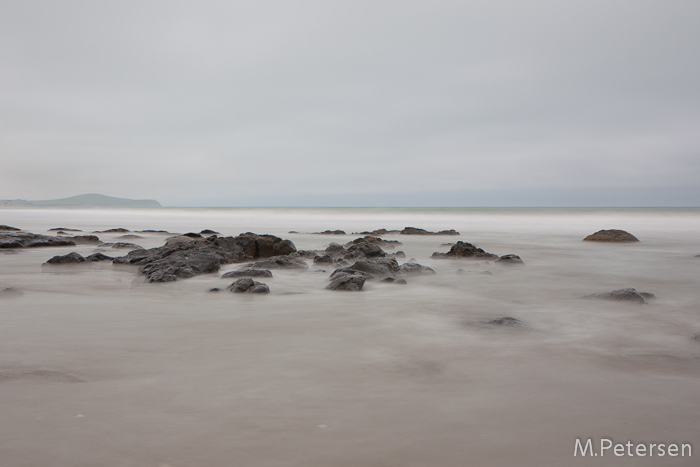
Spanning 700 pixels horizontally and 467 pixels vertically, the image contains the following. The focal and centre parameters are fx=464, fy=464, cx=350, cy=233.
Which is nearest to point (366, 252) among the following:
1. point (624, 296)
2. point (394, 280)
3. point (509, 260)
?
point (394, 280)

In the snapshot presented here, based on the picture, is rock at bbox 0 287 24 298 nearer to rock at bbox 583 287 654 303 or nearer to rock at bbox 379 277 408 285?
rock at bbox 379 277 408 285

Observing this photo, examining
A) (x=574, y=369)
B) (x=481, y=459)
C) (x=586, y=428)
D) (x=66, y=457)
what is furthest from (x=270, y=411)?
(x=574, y=369)

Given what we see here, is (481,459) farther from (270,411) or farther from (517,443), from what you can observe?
(270,411)

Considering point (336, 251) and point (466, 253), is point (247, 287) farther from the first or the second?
point (466, 253)

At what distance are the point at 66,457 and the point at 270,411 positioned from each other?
2.66 feet

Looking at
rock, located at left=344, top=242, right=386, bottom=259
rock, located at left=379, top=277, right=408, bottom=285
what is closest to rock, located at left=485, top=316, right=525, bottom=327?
rock, located at left=379, top=277, right=408, bottom=285

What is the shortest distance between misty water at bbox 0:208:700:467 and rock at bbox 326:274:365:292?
0.54 metres

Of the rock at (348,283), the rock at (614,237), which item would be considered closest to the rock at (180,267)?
the rock at (348,283)

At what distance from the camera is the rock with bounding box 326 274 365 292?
5.91 m

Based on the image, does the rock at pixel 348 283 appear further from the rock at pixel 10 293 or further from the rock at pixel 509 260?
the rock at pixel 509 260

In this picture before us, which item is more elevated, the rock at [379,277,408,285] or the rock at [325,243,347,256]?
the rock at [325,243,347,256]

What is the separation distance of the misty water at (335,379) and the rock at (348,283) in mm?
535

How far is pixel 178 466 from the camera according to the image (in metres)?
1.67

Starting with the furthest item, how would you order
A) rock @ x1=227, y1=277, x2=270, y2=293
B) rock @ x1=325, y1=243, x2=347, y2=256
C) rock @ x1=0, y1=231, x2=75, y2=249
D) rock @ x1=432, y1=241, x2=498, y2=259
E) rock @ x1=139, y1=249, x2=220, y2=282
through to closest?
rock @ x1=0, y1=231, x2=75, y2=249 → rock @ x1=325, y1=243, x2=347, y2=256 → rock @ x1=432, y1=241, x2=498, y2=259 → rock @ x1=139, y1=249, x2=220, y2=282 → rock @ x1=227, y1=277, x2=270, y2=293
